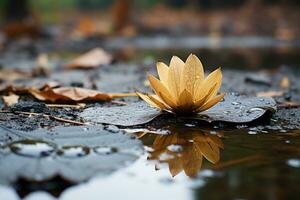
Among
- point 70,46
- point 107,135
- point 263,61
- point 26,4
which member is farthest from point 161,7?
point 107,135

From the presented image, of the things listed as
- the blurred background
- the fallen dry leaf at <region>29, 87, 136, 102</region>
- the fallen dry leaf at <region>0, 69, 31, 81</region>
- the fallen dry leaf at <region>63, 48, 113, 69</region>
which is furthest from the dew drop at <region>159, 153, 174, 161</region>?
the blurred background

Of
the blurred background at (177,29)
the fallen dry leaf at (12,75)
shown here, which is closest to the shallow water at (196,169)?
the fallen dry leaf at (12,75)

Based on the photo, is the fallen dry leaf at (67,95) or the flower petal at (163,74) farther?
the fallen dry leaf at (67,95)

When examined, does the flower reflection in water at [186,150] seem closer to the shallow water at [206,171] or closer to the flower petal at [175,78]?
the shallow water at [206,171]

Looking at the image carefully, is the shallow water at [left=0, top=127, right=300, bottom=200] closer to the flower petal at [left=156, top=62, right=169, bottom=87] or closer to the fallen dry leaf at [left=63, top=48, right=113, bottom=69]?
the flower petal at [left=156, top=62, right=169, bottom=87]

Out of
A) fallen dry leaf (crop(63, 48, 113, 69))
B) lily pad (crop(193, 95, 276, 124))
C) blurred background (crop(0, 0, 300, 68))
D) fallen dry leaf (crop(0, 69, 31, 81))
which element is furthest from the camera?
blurred background (crop(0, 0, 300, 68))

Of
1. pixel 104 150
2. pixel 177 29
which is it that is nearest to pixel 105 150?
pixel 104 150

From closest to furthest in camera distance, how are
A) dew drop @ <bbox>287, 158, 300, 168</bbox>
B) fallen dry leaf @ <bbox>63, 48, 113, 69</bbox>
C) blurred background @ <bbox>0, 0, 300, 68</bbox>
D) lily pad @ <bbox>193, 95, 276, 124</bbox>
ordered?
dew drop @ <bbox>287, 158, 300, 168</bbox>
lily pad @ <bbox>193, 95, 276, 124</bbox>
fallen dry leaf @ <bbox>63, 48, 113, 69</bbox>
blurred background @ <bbox>0, 0, 300, 68</bbox>

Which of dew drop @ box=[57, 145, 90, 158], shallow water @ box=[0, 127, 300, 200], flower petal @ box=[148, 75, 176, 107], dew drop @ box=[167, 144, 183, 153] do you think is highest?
flower petal @ box=[148, 75, 176, 107]
